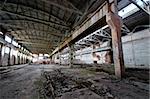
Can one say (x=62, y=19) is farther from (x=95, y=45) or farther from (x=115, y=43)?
(x=95, y=45)

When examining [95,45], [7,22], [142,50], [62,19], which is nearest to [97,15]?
[62,19]

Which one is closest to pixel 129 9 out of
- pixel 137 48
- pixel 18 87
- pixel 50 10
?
pixel 137 48

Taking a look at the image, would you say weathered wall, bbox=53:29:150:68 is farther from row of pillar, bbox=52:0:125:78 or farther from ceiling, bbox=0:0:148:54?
row of pillar, bbox=52:0:125:78

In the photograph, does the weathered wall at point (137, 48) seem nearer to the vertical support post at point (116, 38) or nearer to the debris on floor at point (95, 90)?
the vertical support post at point (116, 38)

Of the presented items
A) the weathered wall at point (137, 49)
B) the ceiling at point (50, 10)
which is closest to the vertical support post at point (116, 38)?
the ceiling at point (50, 10)

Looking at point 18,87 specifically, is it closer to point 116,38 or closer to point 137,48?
point 116,38

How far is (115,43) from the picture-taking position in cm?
377

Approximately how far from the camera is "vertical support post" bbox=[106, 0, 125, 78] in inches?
142

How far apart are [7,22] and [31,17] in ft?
9.76

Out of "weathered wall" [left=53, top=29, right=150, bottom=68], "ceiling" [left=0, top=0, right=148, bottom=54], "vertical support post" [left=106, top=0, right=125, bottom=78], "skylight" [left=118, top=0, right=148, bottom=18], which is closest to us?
"vertical support post" [left=106, top=0, right=125, bottom=78]

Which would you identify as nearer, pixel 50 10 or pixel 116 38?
pixel 116 38

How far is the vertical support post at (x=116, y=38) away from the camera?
11.8 ft

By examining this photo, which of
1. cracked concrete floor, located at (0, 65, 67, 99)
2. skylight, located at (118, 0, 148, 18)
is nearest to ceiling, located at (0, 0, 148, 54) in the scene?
skylight, located at (118, 0, 148, 18)

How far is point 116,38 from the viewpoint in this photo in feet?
12.3
